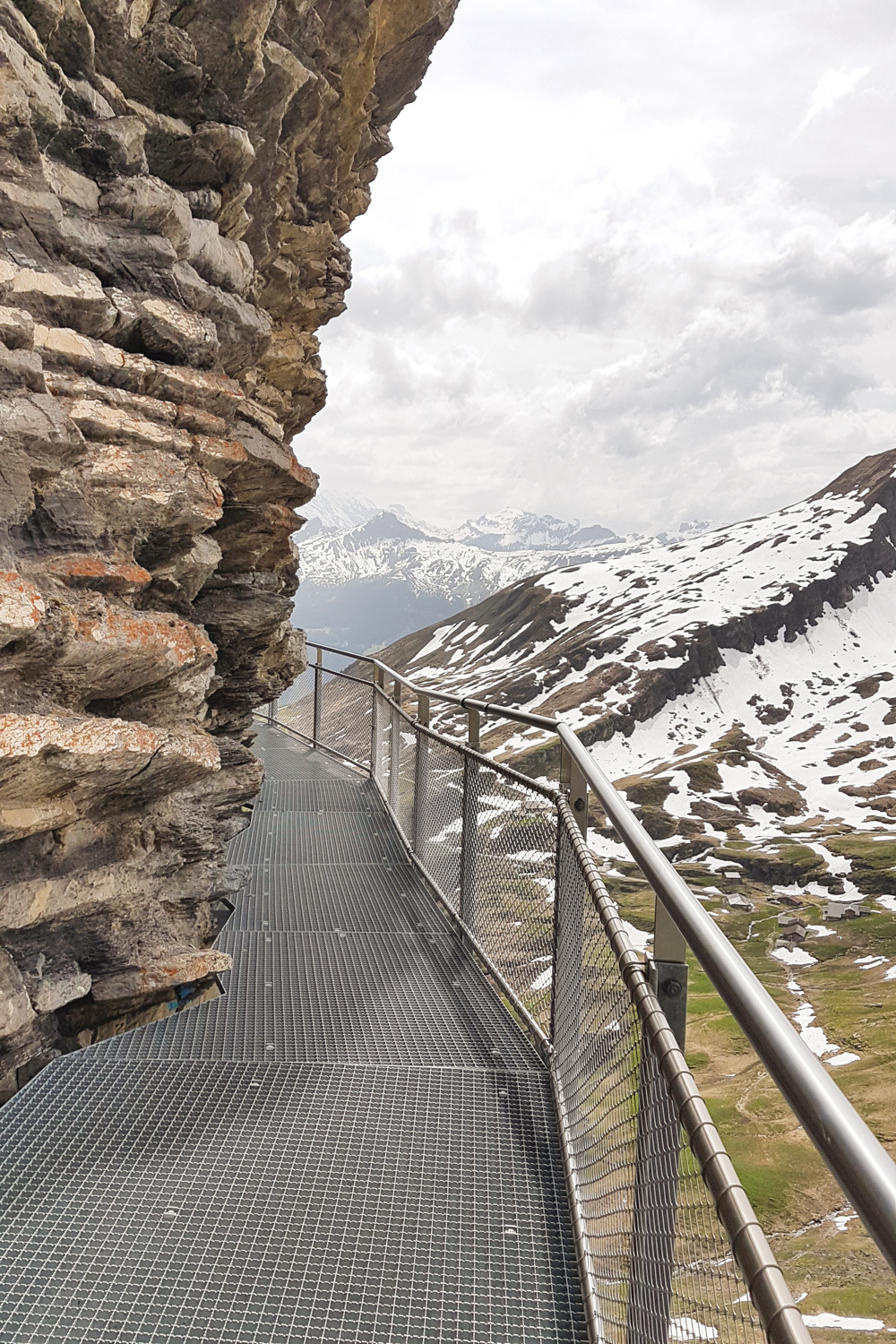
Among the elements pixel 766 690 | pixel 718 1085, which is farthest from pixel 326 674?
pixel 766 690

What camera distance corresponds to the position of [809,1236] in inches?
1182

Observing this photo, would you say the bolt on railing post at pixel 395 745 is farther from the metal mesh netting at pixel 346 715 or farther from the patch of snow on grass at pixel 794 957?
the patch of snow on grass at pixel 794 957

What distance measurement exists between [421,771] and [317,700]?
664 cm

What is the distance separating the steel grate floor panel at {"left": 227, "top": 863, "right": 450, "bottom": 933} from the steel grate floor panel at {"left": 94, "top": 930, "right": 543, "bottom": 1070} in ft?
0.92

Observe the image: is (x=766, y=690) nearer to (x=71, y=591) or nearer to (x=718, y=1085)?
(x=718, y=1085)

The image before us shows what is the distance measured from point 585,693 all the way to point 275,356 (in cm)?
13367

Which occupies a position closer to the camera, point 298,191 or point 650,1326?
point 650,1326

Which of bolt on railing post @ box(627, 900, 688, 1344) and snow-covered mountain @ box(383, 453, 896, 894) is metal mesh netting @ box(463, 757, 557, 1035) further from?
snow-covered mountain @ box(383, 453, 896, 894)

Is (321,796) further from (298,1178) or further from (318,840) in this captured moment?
(298,1178)

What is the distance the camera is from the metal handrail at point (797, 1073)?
2.61 feet

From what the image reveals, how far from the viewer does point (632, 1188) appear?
204 cm

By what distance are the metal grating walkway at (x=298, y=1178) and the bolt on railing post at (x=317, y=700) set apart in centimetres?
776

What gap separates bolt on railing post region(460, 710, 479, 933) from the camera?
196 inches

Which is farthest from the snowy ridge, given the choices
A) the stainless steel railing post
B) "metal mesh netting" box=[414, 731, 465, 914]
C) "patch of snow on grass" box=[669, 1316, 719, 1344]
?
"patch of snow on grass" box=[669, 1316, 719, 1344]
